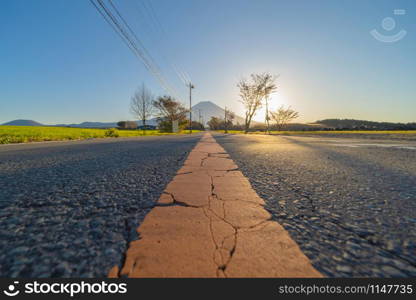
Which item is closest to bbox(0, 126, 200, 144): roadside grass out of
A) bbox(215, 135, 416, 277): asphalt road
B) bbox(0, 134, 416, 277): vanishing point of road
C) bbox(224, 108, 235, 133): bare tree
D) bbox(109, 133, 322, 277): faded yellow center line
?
bbox(0, 134, 416, 277): vanishing point of road

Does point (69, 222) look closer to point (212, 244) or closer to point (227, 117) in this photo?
point (212, 244)

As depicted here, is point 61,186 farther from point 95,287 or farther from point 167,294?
point 167,294

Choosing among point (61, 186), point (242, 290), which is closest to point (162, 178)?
point (61, 186)

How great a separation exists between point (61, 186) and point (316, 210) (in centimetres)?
219

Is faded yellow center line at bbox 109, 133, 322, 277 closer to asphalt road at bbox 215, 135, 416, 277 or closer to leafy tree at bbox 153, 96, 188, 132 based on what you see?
asphalt road at bbox 215, 135, 416, 277

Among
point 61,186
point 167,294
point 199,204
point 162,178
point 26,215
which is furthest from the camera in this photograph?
point 162,178

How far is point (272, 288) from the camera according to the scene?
601 mm

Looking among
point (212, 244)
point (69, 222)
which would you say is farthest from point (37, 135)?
point (212, 244)

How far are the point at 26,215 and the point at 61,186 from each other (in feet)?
2.06

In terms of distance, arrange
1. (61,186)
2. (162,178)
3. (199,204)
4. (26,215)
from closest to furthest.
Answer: (26,215) < (199,204) < (61,186) < (162,178)

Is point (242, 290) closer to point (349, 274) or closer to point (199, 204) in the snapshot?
point (349, 274)

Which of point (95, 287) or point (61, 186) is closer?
point (95, 287)

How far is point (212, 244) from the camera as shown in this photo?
27.8 inches

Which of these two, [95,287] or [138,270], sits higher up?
[138,270]
